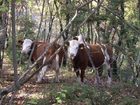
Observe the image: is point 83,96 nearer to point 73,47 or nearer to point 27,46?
point 73,47

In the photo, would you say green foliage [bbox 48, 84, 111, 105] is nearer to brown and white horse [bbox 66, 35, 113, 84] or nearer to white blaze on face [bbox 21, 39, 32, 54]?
brown and white horse [bbox 66, 35, 113, 84]

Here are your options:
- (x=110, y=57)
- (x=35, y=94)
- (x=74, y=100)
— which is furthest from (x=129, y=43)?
(x=74, y=100)

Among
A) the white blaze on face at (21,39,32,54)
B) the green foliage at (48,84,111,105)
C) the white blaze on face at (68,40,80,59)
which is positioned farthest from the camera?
the white blaze on face at (21,39,32,54)

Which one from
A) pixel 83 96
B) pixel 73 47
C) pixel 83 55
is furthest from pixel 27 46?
pixel 83 96

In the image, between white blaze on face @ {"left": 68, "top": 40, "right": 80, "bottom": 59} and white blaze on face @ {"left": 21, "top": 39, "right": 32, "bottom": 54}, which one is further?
white blaze on face @ {"left": 21, "top": 39, "right": 32, "bottom": 54}

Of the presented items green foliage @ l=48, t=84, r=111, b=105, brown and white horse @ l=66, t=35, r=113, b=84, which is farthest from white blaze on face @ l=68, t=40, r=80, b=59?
green foliage @ l=48, t=84, r=111, b=105

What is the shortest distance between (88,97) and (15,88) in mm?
4550

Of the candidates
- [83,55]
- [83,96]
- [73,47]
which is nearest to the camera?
[83,96]

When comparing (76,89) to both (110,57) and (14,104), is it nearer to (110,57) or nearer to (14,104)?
(14,104)

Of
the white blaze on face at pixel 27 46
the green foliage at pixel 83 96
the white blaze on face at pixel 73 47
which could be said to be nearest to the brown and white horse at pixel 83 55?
the white blaze on face at pixel 73 47

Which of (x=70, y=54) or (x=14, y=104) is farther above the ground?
(x=70, y=54)

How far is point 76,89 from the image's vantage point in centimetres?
936

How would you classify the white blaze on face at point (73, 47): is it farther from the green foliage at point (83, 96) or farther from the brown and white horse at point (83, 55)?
the green foliage at point (83, 96)

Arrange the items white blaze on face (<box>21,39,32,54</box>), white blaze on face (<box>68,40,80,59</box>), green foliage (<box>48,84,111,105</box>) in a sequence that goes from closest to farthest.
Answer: green foliage (<box>48,84,111,105</box>) → white blaze on face (<box>68,40,80,59</box>) → white blaze on face (<box>21,39,32,54</box>)
